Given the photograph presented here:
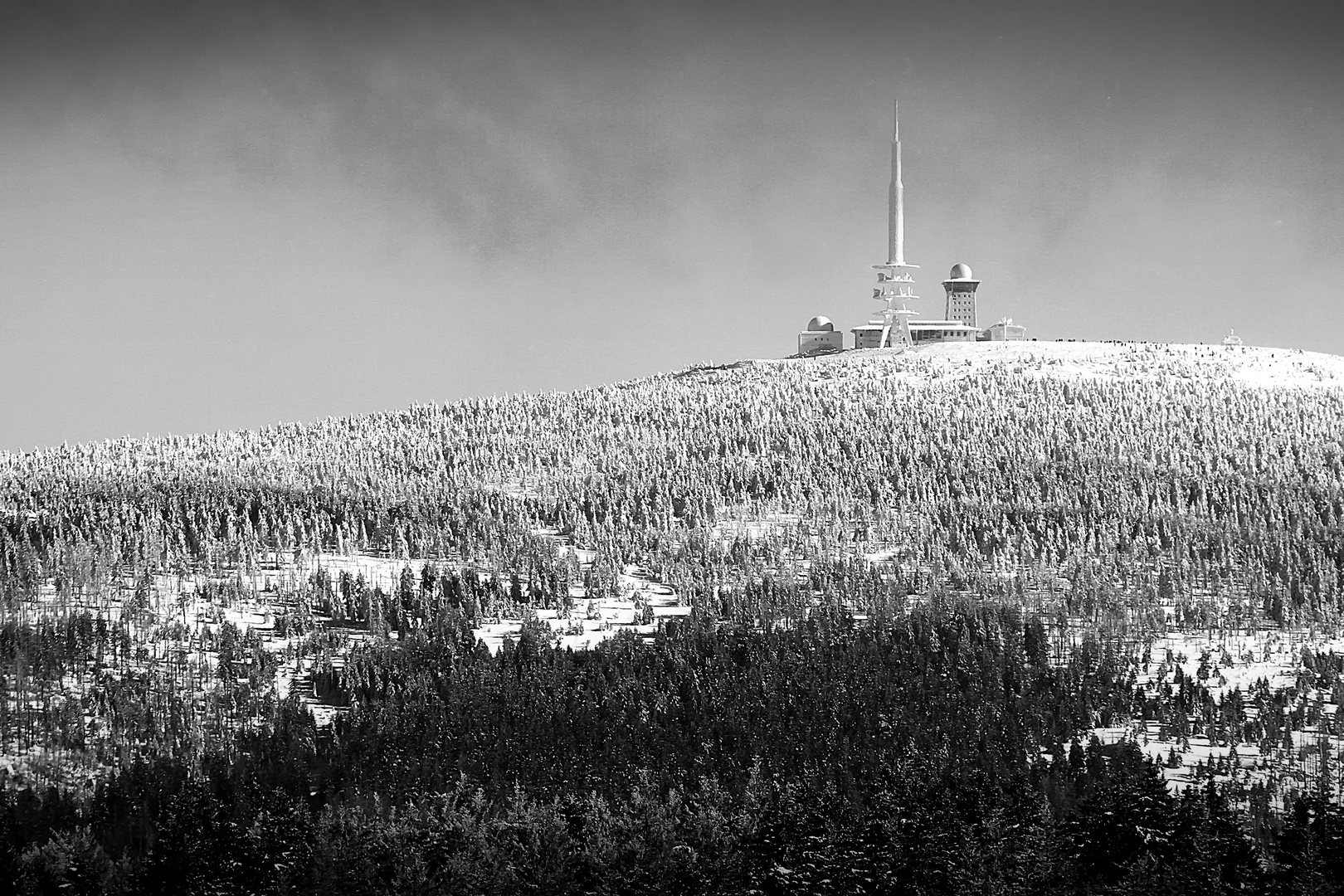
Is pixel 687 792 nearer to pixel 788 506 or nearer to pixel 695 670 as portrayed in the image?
pixel 695 670

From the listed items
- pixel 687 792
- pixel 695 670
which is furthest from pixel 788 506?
pixel 687 792

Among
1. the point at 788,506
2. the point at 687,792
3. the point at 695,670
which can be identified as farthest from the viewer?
the point at 788,506

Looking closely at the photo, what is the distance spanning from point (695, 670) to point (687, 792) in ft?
69.2

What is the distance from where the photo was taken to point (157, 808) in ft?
333

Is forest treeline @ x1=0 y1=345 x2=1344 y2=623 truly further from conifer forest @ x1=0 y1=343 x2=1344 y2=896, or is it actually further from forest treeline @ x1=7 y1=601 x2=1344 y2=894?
forest treeline @ x1=7 y1=601 x2=1344 y2=894

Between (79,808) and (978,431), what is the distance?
115 meters

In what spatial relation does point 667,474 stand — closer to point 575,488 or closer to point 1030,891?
point 575,488

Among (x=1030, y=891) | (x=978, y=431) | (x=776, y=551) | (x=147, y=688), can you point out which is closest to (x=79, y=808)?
Answer: (x=147, y=688)

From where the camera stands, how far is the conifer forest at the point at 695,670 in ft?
309

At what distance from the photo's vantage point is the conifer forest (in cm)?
9406

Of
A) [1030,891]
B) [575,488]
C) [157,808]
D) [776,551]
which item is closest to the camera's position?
[1030,891]

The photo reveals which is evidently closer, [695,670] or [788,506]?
[695,670]

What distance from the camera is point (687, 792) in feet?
350

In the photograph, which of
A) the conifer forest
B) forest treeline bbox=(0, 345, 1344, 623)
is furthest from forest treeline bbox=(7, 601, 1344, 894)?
forest treeline bbox=(0, 345, 1344, 623)
